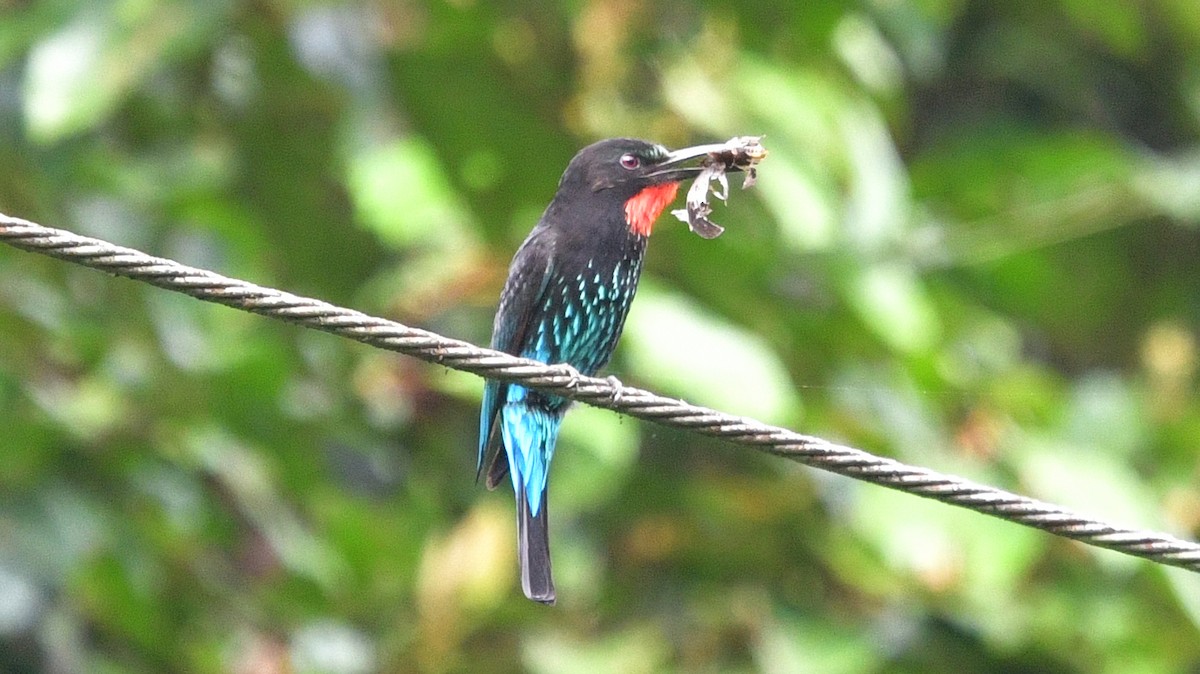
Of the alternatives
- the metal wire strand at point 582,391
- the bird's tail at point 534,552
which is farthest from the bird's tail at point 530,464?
the metal wire strand at point 582,391

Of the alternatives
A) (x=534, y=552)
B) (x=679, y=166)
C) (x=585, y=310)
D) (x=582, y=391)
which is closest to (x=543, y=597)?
(x=534, y=552)

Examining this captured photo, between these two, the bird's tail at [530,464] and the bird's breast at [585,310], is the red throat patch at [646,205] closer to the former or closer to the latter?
the bird's breast at [585,310]

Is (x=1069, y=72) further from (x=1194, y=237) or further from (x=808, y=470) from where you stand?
(x=808, y=470)

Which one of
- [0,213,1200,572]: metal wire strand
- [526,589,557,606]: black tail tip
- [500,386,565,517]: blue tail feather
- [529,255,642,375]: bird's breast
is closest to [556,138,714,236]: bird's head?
[529,255,642,375]: bird's breast

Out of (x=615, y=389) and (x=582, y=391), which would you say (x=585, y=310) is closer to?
(x=615, y=389)

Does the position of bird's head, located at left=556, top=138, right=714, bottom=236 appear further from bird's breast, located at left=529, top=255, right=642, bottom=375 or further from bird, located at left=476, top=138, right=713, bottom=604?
bird's breast, located at left=529, top=255, right=642, bottom=375

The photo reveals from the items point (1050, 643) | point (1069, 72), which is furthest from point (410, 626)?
point (1069, 72)
